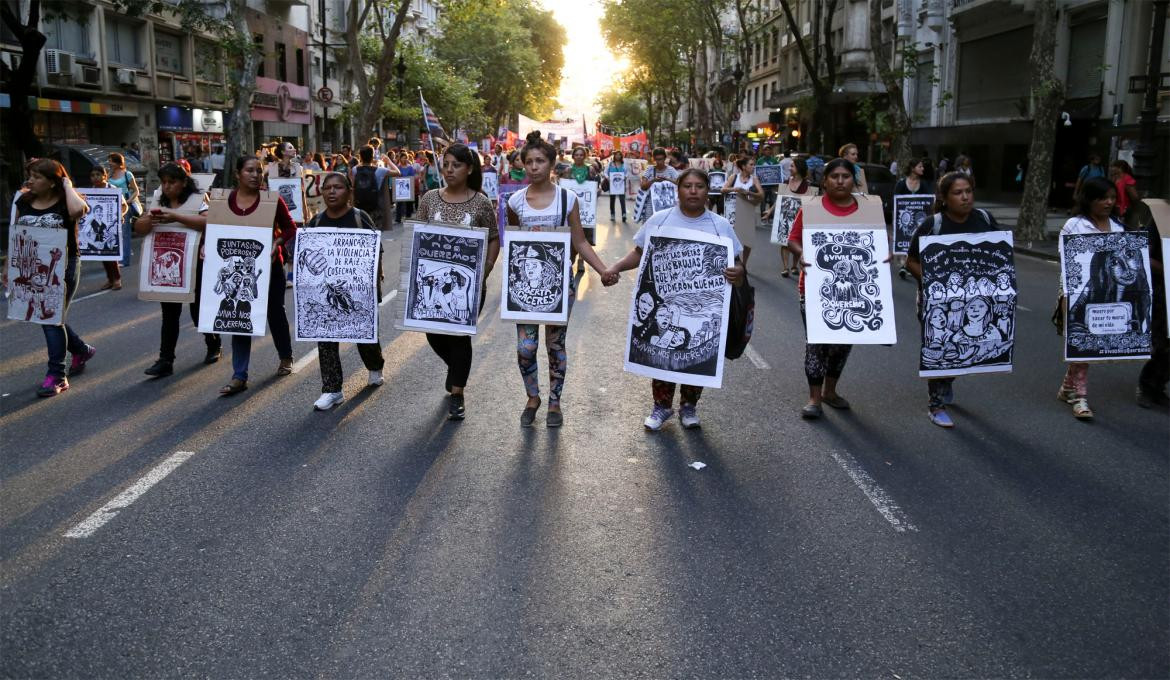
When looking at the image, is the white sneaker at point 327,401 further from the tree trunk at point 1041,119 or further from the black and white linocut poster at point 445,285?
the tree trunk at point 1041,119

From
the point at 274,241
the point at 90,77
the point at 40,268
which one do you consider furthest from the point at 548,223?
the point at 90,77

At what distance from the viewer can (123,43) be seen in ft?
116

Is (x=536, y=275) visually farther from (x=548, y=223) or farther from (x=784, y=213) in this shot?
(x=784, y=213)

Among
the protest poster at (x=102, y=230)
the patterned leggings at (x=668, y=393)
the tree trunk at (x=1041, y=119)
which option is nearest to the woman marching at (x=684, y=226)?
the patterned leggings at (x=668, y=393)

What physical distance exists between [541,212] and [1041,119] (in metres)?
16.0

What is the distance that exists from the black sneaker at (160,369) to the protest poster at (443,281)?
2676 millimetres

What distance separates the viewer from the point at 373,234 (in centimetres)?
756

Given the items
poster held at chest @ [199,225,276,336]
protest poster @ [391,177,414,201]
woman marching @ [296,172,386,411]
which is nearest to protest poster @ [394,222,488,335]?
woman marching @ [296,172,386,411]

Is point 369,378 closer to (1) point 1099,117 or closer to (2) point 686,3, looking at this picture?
(1) point 1099,117

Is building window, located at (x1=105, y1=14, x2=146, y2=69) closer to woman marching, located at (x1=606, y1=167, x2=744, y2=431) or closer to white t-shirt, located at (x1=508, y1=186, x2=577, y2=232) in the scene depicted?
white t-shirt, located at (x1=508, y1=186, x2=577, y2=232)

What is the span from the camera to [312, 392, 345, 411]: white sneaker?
746cm

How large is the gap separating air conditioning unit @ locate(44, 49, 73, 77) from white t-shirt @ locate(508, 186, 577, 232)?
27.7 meters

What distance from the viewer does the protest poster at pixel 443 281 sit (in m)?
7.11

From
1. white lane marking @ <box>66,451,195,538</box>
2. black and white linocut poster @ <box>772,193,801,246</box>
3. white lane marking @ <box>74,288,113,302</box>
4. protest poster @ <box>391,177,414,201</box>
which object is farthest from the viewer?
protest poster @ <box>391,177,414,201</box>
